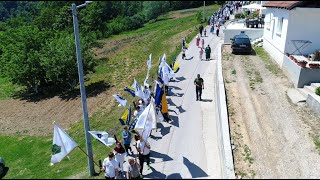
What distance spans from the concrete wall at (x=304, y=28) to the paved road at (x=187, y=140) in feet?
21.8

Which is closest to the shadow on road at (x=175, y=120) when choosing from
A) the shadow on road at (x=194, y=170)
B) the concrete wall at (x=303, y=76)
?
the shadow on road at (x=194, y=170)

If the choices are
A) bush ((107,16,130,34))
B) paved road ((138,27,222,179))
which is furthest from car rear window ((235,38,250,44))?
bush ((107,16,130,34))

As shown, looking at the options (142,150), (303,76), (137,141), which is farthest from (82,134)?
(303,76)

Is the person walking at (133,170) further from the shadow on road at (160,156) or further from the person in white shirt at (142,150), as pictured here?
the shadow on road at (160,156)

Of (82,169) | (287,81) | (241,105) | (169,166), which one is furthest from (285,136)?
(82,169)

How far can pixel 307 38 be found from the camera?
23.9 meters

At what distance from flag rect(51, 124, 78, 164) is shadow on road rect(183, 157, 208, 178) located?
4.50 metres

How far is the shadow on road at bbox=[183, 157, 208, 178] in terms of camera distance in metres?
12.5

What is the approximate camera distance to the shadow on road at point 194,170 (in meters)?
12.5

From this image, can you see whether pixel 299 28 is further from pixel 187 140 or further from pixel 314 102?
pixel 187 140

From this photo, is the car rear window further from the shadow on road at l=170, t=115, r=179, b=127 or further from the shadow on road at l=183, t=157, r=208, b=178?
the shadow on road at l=183, t=157, r=208, b=178

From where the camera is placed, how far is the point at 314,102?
711 inches

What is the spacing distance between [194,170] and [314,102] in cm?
894

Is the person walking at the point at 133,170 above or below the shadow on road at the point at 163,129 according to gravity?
above
